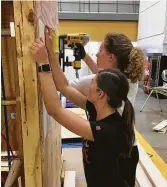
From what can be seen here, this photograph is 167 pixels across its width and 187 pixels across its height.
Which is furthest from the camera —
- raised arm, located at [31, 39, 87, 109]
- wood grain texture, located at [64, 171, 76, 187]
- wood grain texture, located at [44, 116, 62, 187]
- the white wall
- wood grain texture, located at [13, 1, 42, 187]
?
the white wall

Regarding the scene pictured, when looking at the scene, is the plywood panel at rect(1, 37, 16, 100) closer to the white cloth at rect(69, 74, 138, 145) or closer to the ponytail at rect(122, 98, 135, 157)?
the white cloth at rect(69, 74, 138, 145)

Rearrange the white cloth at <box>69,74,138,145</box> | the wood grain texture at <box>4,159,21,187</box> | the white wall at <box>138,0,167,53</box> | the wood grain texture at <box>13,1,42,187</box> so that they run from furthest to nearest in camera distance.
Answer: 1. the white wall at <box>138,0,167,53</box>
2. the white cloth at <box>69,74,138,145</box>
3. the wood grain texture at <box>4,159,21,187</box>
4. the wood grain texture at <box>13,1,42,187</box>

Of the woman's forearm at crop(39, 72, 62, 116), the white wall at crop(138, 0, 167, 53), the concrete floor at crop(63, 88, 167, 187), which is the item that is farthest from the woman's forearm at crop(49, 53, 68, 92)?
the white wall at crop(138, 0, 167, 53)

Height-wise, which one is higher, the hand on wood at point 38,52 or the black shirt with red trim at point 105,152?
the hand on wood at point 38,52

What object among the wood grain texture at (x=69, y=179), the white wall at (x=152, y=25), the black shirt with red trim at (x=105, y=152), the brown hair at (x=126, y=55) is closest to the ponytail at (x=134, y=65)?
the brown hair at (x=126, y=55)

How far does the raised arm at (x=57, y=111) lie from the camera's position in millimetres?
1003

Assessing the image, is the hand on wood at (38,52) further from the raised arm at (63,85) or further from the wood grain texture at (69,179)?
the wood grain texture at (69,179)

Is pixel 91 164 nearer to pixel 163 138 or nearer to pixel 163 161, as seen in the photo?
pixel 163 161

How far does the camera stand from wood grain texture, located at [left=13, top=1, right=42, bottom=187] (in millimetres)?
908

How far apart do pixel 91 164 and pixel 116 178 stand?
0.16 m

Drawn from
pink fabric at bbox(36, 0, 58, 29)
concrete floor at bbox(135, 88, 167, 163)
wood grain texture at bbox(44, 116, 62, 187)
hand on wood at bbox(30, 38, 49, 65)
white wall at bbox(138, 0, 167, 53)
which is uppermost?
white wall at bbox(138, 0, 167, 53)

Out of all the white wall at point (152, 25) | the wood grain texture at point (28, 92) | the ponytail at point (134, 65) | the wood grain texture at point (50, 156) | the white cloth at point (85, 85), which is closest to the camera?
the wood grain texture at point (28, 92)

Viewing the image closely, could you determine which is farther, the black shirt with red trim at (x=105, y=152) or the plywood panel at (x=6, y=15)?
the plywood panel at (x=6, y=15)

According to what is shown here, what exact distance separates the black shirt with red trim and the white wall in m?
6.68
